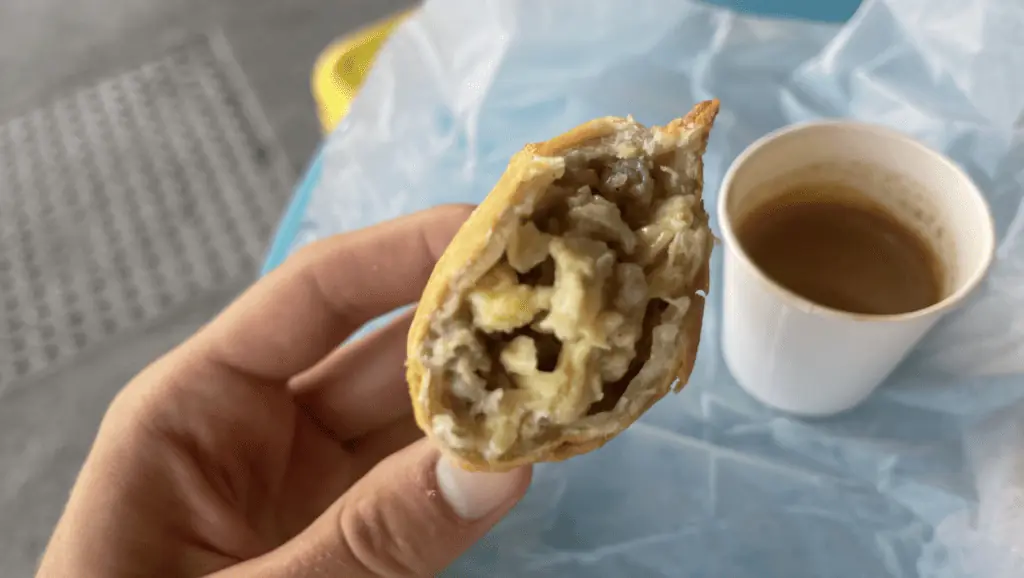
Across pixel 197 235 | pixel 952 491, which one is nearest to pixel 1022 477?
pixel 952 491

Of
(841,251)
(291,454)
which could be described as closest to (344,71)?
(291,454)

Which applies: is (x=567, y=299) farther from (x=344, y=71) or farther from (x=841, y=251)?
(x=344, y=71)

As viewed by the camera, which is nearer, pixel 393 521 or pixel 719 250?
pixel 393 521

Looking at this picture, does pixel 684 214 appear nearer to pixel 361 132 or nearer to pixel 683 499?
pixel 683 499

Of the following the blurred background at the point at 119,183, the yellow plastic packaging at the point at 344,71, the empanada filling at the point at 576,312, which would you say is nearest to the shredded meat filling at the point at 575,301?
the empanada filling at the point at 576,312

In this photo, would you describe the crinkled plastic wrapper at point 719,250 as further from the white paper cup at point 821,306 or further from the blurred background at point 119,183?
the blurred background at point 119,183

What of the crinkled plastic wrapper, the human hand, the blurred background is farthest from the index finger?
the blurred background
